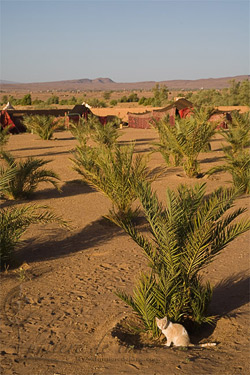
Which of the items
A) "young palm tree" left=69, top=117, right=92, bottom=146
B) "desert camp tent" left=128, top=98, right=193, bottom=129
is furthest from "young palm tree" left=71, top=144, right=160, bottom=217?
"desert camp tent" left=128, top=98, right=193, bottom=129

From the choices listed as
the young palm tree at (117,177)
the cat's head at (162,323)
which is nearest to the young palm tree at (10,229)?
the young palm tree at (117,177)

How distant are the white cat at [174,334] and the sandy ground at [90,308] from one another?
97 millimetres

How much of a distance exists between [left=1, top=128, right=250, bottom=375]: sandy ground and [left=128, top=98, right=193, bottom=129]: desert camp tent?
19.9m

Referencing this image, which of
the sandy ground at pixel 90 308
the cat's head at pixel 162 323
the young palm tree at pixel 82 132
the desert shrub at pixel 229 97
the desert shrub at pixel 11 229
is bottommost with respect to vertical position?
the sandy ground at pixel 90 308

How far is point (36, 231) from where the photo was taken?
747 centimetres

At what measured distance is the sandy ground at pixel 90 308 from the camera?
3719mm

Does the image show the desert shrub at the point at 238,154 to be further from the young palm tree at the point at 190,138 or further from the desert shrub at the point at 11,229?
the desert shrub at the point at 11,229

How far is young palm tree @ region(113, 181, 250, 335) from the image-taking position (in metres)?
4.24

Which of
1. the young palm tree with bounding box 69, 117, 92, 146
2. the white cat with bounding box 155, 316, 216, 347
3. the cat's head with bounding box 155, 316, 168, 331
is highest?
the young palm tree with bounding box 69, 117, 92, 146

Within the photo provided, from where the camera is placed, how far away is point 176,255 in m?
4.14

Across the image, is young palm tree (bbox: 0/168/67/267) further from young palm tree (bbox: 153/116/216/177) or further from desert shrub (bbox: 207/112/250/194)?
young palm tree (bbox: 153/116/216/177)

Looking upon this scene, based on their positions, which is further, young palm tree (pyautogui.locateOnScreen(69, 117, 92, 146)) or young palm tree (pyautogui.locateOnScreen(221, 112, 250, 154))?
young palm tree (pyautogui.locateOnScreen(69, 117, 92, 146))

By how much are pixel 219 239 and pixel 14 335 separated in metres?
2.15

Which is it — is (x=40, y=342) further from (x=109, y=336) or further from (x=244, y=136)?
(x=244, y=136)
